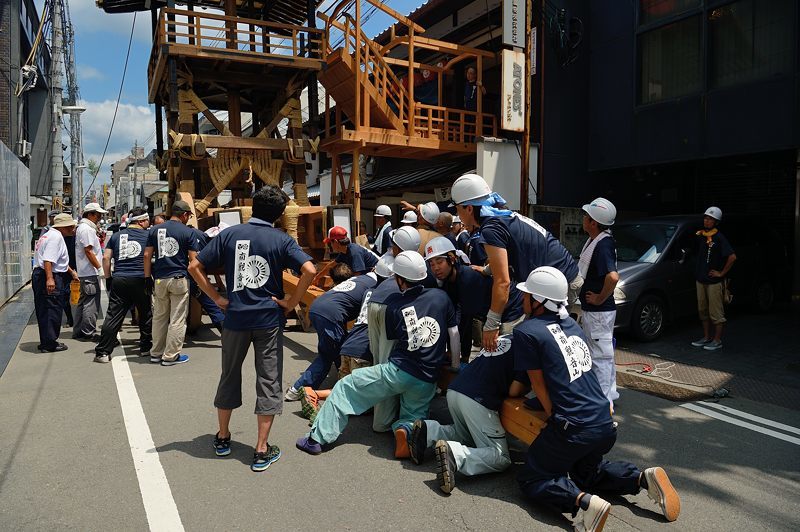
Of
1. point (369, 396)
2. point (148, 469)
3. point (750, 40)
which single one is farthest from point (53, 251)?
point (750, 40)

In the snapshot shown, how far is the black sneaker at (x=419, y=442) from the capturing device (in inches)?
155

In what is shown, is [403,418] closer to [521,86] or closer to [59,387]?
[59,387]

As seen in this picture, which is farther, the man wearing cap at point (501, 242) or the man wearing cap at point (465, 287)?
the man wearing cap at point (465, 287)

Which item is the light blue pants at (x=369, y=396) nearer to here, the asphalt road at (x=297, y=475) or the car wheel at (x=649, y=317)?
the asphalt road at (x=297, y=475)

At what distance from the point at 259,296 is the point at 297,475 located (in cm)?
123

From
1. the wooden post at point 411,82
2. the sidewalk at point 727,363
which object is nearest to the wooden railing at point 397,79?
the wooden post at point 411,82

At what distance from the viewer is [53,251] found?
24.8 ft

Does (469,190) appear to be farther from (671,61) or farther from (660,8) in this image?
(660,8)

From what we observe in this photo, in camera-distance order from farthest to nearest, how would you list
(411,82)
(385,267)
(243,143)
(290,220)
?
1. (411,82)
2. (243,143)
3. (290,220)
4. (385,267)

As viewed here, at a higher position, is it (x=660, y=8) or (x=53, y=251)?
(x=660, y=8)

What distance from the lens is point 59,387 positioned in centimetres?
581

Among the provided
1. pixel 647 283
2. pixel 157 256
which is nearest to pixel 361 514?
pixel 157 256

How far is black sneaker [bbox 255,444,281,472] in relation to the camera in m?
3.86

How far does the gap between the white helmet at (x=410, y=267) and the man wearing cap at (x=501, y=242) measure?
522 millimetres
